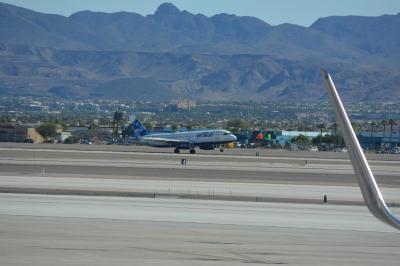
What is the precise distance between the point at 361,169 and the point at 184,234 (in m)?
9.56

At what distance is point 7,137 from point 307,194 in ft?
293

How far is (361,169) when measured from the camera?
12.2 m

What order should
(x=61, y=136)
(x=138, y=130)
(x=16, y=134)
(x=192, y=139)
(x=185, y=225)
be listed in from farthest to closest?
(x=61, y=136), (x=16, y=134), (x=138, y=130), (x=192, y=139), (x=185, y=225)

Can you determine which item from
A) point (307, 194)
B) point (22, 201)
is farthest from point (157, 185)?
point (22, 201)

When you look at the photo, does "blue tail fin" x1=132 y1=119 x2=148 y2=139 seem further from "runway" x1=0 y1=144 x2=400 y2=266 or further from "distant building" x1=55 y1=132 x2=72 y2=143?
"runway" x1=0 y1=144 x2=400 y2=266

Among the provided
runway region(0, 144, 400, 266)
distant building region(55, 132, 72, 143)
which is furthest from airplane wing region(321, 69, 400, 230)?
distant building region(55, 132, 72, 143)

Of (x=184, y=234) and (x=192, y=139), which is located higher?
(x=184, y=234)

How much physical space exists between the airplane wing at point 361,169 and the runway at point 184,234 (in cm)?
583

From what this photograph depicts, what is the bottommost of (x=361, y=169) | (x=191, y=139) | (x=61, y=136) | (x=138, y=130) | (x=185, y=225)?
(x=61, y=136)

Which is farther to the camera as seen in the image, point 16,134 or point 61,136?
point 61,136

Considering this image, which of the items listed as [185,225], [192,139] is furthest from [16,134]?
[185,225]

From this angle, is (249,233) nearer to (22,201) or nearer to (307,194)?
(22,201)

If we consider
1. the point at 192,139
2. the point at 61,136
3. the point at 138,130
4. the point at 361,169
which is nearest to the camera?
the point at 361,169

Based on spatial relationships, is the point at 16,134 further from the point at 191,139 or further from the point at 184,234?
the point at 184,234
